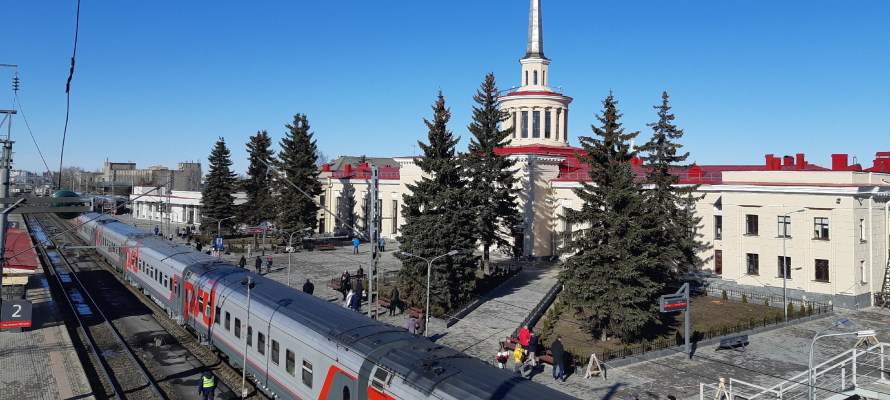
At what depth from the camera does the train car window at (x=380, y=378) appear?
11344mm

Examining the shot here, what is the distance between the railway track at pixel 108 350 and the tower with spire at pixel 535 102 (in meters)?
33.7

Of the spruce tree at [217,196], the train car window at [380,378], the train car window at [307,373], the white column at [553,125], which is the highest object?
the white column at [553,125]

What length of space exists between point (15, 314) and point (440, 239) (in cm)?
1775

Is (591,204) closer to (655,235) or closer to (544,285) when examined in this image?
(655,235)

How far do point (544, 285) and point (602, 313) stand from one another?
1144 cm

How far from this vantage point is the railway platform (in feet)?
54.0

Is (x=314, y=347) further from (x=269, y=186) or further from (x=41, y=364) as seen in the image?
(x=269, y=186)

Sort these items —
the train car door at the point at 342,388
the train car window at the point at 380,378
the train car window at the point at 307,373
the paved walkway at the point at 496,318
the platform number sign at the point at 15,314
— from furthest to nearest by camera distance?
the paved walkway at the point at 496,318 → the platform number sign at the point at 15,314 → the train car window at the point at 307,373 → the train car door at the point at 342,388 → the train car window at the point at 380,378

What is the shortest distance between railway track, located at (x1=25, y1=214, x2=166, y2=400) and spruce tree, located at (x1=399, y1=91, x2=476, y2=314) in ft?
42.1

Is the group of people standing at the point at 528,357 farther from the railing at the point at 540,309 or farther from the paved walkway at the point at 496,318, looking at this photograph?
the railing at the point at 540,309

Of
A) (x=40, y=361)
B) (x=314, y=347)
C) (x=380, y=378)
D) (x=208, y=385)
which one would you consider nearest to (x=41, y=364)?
(x=40, y=361)

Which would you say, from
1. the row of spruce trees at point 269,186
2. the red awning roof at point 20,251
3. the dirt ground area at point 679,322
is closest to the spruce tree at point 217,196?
the row of spruce trees at point 269,186

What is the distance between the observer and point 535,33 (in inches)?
1981

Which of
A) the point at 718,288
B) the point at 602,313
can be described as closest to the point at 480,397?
the point at 602,313
